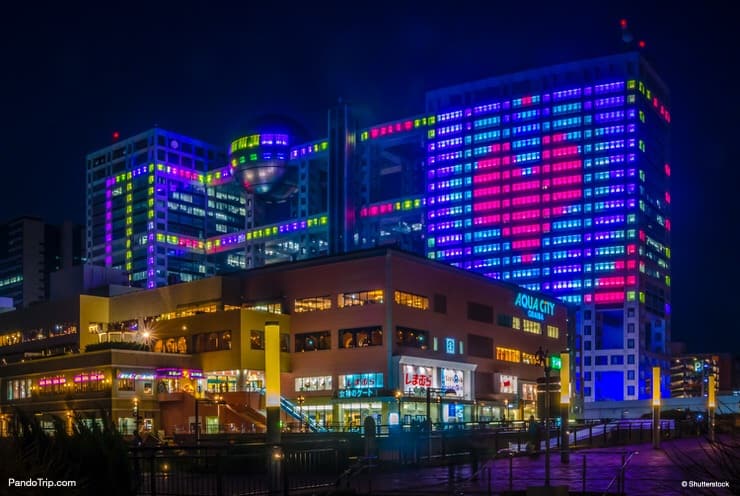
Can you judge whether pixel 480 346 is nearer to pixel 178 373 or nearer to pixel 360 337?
pixel 360 337

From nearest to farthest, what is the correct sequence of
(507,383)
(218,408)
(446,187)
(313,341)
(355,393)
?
(218,408), (355,393), (313,341), (507,383), (446,187)

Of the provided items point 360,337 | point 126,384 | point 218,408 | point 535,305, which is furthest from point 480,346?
point 126,384

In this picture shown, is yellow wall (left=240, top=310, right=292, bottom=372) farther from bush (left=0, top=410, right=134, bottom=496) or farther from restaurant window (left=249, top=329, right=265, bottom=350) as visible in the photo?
bush (left=0, top=410, right=134, bottom=496)

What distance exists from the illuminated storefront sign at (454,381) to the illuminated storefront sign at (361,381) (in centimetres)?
854

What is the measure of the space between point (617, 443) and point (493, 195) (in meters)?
133

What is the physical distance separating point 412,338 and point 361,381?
644 centimetres

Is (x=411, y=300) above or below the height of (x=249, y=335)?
above

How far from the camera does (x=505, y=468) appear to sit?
34.5 metres

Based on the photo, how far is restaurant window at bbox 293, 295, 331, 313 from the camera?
281 ft

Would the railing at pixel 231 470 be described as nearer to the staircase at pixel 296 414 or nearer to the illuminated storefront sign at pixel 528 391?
the staircase at pixel 296 414

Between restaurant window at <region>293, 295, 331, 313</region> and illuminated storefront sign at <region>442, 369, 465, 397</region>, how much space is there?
1377 centimetres

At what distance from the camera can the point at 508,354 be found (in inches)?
3900

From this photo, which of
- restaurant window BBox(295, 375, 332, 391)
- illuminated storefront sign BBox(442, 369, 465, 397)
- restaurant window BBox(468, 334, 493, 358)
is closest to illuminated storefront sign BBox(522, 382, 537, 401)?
restaurant window BBox(468, 334, 493, 358)

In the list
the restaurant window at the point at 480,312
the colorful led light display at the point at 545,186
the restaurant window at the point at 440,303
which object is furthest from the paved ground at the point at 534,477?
the colorful led light display at the point at 545,186
